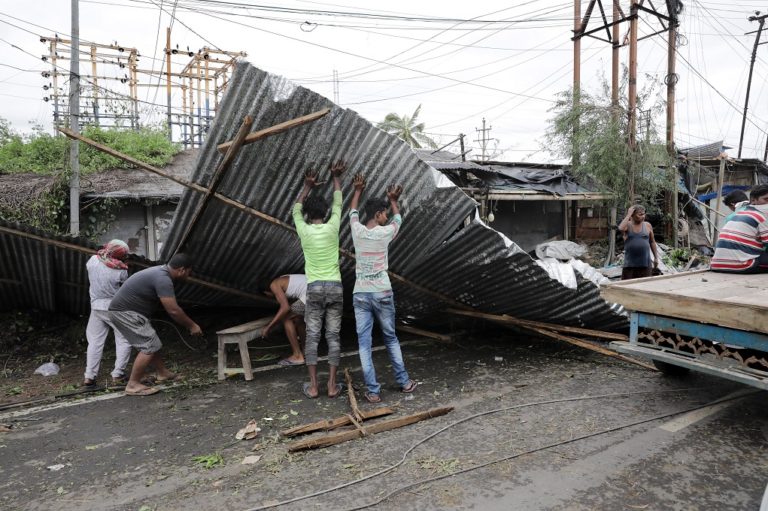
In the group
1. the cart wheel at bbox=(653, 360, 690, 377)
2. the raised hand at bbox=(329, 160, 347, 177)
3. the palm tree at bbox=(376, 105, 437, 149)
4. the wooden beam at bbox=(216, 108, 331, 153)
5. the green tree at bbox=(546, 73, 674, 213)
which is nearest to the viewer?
the wooden beam at bbox=(216, 108, 331, 153)

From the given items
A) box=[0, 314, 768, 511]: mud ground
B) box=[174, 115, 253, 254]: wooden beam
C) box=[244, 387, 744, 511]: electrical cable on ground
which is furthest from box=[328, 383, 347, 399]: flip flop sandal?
box=[174, 115, 253, 254]: wooden beam

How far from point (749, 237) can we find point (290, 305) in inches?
192

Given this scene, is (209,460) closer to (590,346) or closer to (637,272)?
(590,346)

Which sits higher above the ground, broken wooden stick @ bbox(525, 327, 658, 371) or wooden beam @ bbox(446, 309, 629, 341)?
wooden beam @ bbox(446, 309, 629, 341)

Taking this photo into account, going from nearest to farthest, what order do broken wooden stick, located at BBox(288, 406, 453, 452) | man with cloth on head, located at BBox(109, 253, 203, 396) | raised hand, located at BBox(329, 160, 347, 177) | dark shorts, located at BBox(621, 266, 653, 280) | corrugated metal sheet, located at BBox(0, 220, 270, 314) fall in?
broken wooden stick, located at BBox(288, 406, 453, 452) < raised hand, located at BBox(329, 160, 347, 177) < man with cloth on head, located at BBox(109, 253, 203, 396) < corrugated metal sheet, located at BBox(0, 220, 270, 314) < dark shorts, located at BBox(621, 266, 653, 280)

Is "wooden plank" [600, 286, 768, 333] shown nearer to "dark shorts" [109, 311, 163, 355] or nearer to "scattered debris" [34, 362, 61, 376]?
"dark shorts" [109, 311, 163, 355]

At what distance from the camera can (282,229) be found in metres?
5.59

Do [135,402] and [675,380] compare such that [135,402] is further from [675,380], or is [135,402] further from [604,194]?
[604,194]

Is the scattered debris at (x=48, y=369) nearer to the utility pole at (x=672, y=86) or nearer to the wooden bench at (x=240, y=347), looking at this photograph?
the wooden bench at (x=240, y=347)

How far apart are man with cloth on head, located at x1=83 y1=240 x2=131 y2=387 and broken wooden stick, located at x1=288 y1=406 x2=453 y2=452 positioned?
2.95 metres

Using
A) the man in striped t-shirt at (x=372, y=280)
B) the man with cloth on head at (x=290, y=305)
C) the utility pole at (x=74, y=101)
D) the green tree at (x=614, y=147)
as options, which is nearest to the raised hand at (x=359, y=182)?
the man in striped t-shirt at (x=372, y=280)

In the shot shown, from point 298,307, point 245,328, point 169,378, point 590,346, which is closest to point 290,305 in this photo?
point 298,307

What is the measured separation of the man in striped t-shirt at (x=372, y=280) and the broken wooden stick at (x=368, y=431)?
1.97 ft

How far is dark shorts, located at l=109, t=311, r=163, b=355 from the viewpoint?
5.38 meters
